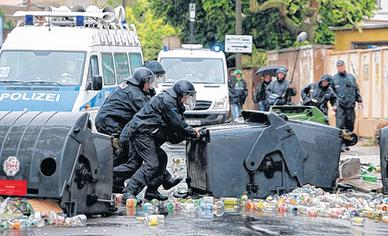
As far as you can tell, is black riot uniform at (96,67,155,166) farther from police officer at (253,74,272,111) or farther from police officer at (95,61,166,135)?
police officer at (253,74,272,111)

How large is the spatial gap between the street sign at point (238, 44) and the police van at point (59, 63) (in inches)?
389

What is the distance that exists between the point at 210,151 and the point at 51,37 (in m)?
7.94

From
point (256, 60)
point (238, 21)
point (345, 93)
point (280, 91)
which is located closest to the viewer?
point (345, 93)

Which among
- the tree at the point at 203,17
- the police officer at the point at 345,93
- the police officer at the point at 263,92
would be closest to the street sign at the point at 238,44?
the tree at the point at 203,17

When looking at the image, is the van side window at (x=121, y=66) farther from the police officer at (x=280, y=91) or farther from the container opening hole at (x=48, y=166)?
the container opening hole at (x=48, y=166)

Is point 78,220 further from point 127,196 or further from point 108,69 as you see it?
point 108,69

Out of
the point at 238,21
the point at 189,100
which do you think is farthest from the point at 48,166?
the point at 238,21

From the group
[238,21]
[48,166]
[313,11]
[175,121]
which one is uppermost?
[313,11]

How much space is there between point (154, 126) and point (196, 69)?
12903 millimetres

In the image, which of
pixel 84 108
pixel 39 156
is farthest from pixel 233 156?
pixel 84 108

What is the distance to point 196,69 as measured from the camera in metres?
24.8

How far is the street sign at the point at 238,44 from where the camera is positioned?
3047 cm

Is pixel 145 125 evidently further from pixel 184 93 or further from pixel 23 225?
pixel 23 225

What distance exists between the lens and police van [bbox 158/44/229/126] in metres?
24.2
